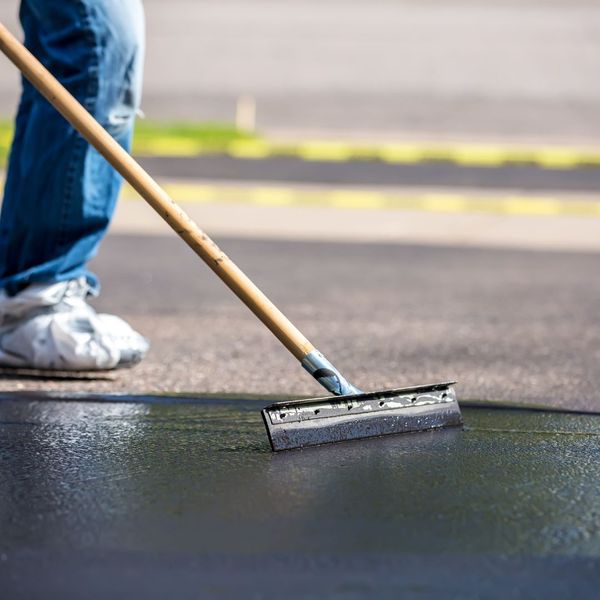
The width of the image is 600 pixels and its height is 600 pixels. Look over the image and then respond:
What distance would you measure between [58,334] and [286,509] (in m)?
1.19

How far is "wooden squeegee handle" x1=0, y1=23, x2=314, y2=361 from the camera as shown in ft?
8.30

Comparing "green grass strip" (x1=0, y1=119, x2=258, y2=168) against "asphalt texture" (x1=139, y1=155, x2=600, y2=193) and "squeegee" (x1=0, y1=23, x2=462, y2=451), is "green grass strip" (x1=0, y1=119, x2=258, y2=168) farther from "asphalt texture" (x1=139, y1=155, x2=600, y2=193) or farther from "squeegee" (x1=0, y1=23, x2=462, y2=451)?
"squeegee" (x1=0, y1=23, x2=462, y2=451)

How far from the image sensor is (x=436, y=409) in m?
2.52

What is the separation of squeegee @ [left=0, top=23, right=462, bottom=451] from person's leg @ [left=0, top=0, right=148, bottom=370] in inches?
12.4

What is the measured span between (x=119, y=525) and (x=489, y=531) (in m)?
0.53

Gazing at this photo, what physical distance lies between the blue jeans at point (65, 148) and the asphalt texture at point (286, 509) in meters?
0.54

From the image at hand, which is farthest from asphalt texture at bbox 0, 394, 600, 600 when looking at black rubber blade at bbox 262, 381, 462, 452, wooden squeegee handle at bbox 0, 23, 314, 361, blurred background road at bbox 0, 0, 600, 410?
blurred background road at bbox 0, 0, 600, 410

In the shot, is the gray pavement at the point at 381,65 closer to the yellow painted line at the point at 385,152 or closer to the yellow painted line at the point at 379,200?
the yellow painted line at the point at 385,152

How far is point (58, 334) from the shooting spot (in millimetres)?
3064

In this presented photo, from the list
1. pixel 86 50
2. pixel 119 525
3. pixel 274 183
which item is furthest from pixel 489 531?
pixel 274 183

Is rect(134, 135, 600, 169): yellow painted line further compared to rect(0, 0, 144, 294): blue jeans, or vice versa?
rect(134, 135, 600, 169): yellow painted line

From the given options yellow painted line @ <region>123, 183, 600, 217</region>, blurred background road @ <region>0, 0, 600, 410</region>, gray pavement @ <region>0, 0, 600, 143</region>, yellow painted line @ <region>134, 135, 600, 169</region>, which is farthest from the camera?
gray pavement @ <region>0, 0, 600, 143</region>

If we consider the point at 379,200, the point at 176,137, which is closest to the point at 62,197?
the point at 379,200

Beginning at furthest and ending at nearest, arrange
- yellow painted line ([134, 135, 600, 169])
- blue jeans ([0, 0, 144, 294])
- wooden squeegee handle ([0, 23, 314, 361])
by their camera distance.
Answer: yellow painted line ([134, 135, 600, 169]) < blue jeans ([0, 0, 144, 294]) < wooden squeegee handle ([0, 23, 314, 361])
